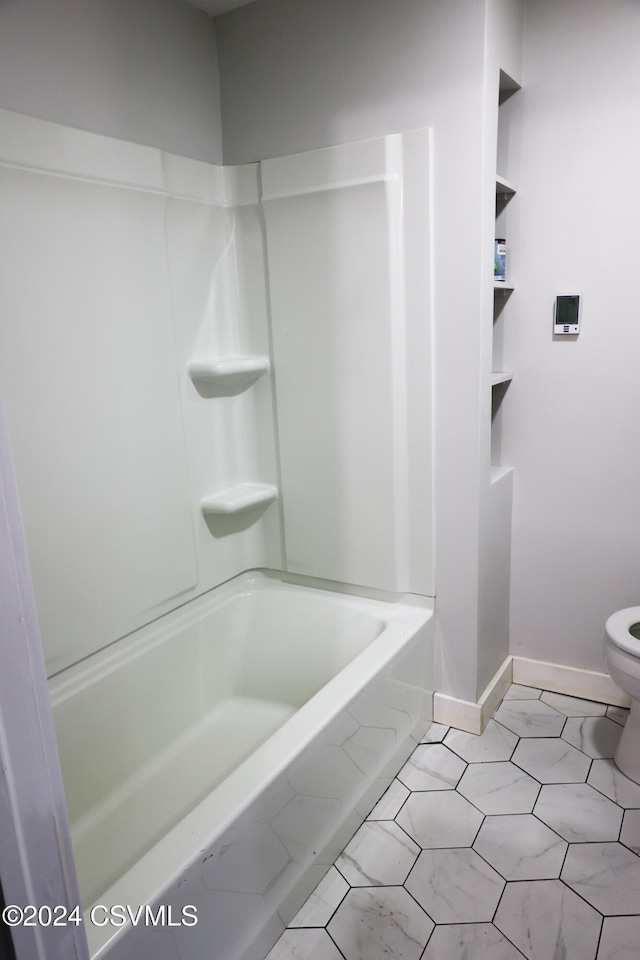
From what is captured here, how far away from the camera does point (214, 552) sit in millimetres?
2400

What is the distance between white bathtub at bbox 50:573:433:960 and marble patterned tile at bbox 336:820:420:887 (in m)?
0.04

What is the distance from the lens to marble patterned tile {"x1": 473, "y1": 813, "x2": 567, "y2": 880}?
1736 mm

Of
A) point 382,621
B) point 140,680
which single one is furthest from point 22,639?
point 382,621

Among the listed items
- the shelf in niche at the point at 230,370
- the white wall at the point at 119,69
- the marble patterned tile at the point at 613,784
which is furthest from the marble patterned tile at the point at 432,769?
the white wall at the point at 119,69

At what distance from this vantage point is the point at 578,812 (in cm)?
192

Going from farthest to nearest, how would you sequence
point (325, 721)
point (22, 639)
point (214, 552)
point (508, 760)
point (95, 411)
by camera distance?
1. point (214, 552)
2. point (508, 760)
3. point (95, 411)
4. point (325, 721)
5. point (22, 639)

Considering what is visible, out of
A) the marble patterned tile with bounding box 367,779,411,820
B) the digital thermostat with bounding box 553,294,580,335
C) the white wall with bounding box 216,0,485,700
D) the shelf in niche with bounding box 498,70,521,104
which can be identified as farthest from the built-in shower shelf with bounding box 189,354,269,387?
the marble patterned tile with bounding box 367,779,411,820

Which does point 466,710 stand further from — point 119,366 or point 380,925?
point 119,366

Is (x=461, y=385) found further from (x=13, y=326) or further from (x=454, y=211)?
(x=13, y=326)

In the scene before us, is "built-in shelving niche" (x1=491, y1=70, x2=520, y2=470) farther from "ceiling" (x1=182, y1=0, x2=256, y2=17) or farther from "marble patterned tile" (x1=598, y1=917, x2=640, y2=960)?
"marble patterned tile" (x1=598, y1=917, x2=640, y2=960)

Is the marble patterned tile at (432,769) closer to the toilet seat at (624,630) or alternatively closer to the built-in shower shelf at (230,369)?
the toilet seat at (624,630)

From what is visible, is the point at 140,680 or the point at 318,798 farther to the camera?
the point at 140,680

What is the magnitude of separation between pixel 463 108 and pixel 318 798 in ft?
6.09

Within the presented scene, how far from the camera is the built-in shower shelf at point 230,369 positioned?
2217 millimetres
